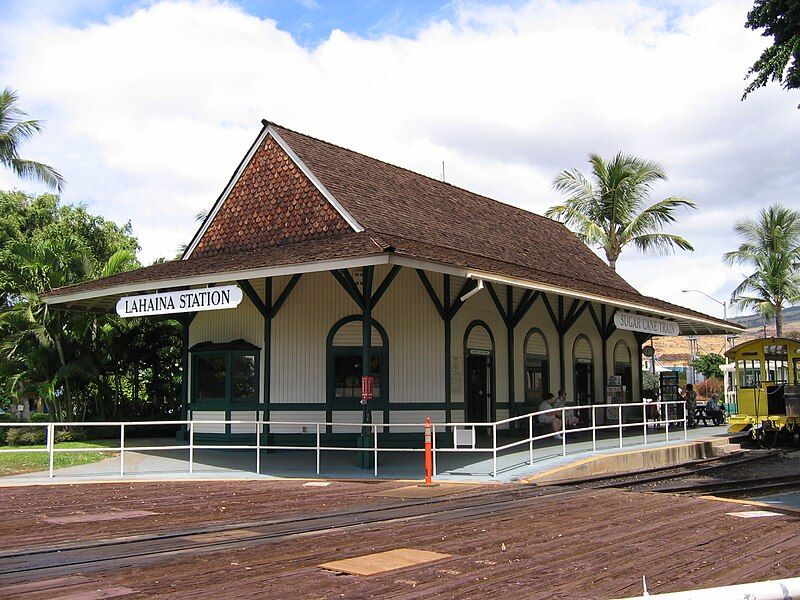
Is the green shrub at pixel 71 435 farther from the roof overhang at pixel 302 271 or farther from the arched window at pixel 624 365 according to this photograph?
the arched window at pixel 624 365

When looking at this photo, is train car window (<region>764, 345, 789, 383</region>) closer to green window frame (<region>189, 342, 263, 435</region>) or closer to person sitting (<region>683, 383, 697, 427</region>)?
person sitting (<region>683, 383, 697, 427</region>)

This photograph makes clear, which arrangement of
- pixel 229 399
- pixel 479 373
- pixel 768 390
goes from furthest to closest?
1. pixel 768 390
2. pixel 479 373
3. pixel 229 399

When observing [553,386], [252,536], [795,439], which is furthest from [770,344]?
[252,536]

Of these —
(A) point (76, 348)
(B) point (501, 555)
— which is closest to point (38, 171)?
(A) point (76, 348)

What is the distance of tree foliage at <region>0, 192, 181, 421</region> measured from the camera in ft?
77.1

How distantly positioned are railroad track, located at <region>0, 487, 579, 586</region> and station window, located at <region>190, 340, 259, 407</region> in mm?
8660

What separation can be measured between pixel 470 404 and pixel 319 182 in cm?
654

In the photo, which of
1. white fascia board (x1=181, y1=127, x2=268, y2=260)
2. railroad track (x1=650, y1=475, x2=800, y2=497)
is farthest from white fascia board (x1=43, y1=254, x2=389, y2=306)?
railroad track (x1=650, y1=475, x2=800, y2=497)

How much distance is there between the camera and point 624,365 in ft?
95.1

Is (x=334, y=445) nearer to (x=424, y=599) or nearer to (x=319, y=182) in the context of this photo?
(x=319, y=182)

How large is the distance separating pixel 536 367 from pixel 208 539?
15.6m

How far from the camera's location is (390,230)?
19297 mm

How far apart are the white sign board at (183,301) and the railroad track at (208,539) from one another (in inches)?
260

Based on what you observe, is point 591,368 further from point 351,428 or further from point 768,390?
point 351,428
